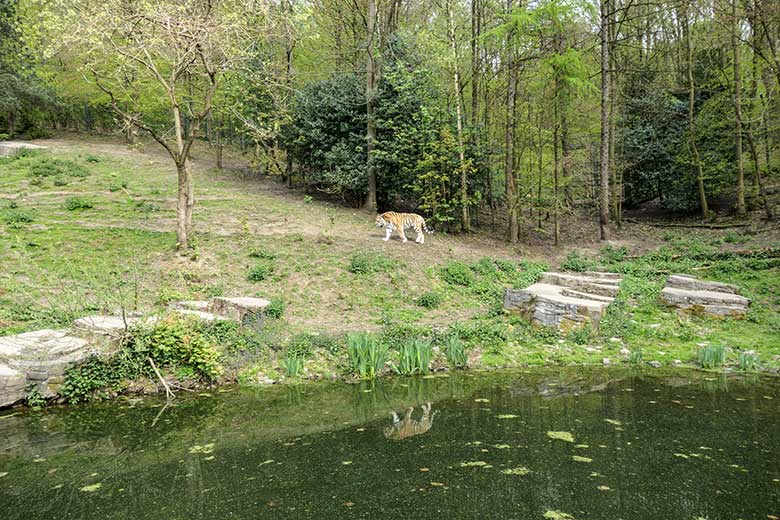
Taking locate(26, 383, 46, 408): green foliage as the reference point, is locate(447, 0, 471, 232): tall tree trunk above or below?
above

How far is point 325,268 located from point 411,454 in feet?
25.1

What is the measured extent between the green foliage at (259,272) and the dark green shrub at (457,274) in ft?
14.6

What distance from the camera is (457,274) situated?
12602 millimetres

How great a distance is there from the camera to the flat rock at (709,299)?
966cm

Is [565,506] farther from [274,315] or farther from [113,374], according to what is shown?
[274,315]

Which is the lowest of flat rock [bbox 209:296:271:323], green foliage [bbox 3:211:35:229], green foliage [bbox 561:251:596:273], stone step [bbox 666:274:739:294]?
flat rock [bbox 209:296:271:323]

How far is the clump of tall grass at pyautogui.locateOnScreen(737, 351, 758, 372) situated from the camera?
24.7ft

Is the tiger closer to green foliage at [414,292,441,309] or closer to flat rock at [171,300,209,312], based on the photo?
green foliage at [414,292,441,309]

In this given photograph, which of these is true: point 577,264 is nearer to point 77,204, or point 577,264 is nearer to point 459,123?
point 459,123

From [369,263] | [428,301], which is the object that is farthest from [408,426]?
[369,263]

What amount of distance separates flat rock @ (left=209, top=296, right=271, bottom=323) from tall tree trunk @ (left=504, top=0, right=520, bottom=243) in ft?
33.2

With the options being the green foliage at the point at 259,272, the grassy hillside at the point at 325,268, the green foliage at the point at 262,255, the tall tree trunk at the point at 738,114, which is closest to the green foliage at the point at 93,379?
the grassy hillside at the point at 325,268

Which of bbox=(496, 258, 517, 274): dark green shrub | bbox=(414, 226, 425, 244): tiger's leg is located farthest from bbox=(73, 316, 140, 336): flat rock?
bbox=(496, 258, 517, 274): dark green shrub

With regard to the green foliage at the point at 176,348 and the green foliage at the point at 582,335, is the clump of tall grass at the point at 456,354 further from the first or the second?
the green foliage at the point at 176,348
